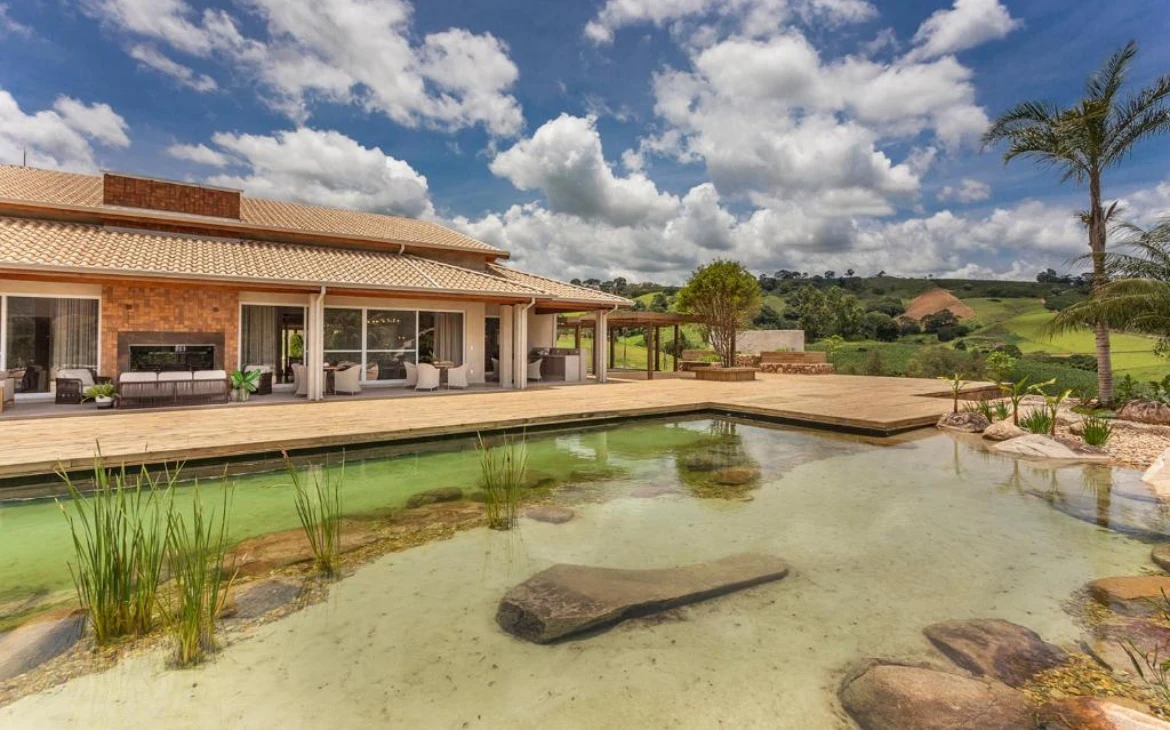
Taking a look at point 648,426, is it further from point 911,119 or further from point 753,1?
point 911,119

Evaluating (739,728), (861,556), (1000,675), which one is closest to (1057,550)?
(861,556)

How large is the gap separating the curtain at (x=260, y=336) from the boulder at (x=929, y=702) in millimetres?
12901

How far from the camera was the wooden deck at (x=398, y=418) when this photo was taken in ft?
20.5

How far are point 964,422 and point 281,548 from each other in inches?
434

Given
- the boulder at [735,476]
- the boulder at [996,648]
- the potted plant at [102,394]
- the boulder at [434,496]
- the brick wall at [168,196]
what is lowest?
the boulder at [996,648]

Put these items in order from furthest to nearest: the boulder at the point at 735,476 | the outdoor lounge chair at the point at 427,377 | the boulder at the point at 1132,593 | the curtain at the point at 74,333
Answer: the outdoor lounge chair at the point at 427,377, the curtain at the point at 74,333, the boulder at the point at 735,476, the boulder at the point at 1132,593

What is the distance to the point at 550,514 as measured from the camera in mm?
5668

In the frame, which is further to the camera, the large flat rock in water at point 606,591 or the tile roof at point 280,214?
the tile roof at point 280,214

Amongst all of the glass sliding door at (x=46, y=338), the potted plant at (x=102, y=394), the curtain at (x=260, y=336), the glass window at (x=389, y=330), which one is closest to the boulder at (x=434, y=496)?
the potted plant at (x=102, y=394)

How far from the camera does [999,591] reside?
396cm

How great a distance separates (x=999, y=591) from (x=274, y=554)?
5635 mm

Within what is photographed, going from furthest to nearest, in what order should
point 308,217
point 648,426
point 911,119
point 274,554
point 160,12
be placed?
point 911,119, point 308,217, point 160,12, point 648,426, point 274,554

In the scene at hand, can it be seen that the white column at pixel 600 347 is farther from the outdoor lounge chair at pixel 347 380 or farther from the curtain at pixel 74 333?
the curtain at pixel 74 333

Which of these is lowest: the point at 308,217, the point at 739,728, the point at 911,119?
the point at 739,728
